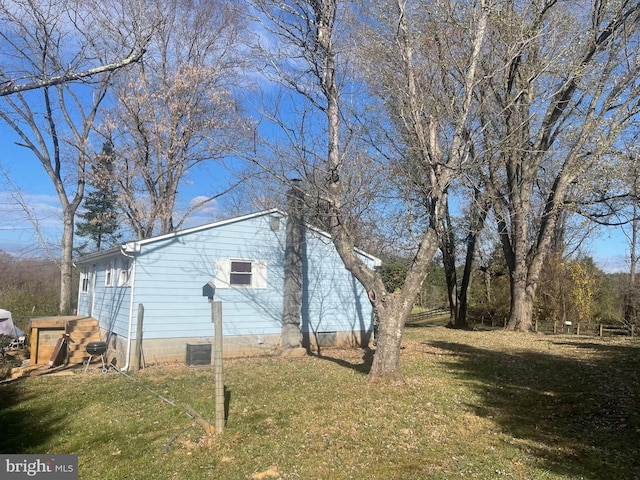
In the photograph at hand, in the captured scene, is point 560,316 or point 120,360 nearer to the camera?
point 120,360

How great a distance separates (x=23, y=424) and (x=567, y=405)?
7.93 meters

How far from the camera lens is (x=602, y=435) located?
17.3 feet

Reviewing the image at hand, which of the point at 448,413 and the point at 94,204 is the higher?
the point at 94,204

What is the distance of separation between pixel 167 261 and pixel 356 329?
628cm

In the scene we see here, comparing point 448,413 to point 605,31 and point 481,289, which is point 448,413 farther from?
point 481,289

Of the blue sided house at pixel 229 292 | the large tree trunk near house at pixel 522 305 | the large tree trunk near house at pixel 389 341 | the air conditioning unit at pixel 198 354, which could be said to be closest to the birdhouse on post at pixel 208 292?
the blue sided house at pixel 229 292

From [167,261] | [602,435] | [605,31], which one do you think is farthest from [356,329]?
[605,31]

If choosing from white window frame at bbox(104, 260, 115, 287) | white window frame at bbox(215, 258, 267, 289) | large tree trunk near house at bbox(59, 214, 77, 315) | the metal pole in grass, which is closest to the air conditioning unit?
white window frame at bbox(215, 258, 267, 289)

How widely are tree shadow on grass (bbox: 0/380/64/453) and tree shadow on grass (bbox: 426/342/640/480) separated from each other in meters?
5.88

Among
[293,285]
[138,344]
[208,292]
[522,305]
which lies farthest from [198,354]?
[522,305]

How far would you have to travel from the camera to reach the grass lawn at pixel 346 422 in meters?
4.61

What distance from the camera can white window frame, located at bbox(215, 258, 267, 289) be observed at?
11953 millimetres

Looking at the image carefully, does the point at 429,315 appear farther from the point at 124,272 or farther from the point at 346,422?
the point at 346,422

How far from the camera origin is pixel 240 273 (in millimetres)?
12305
